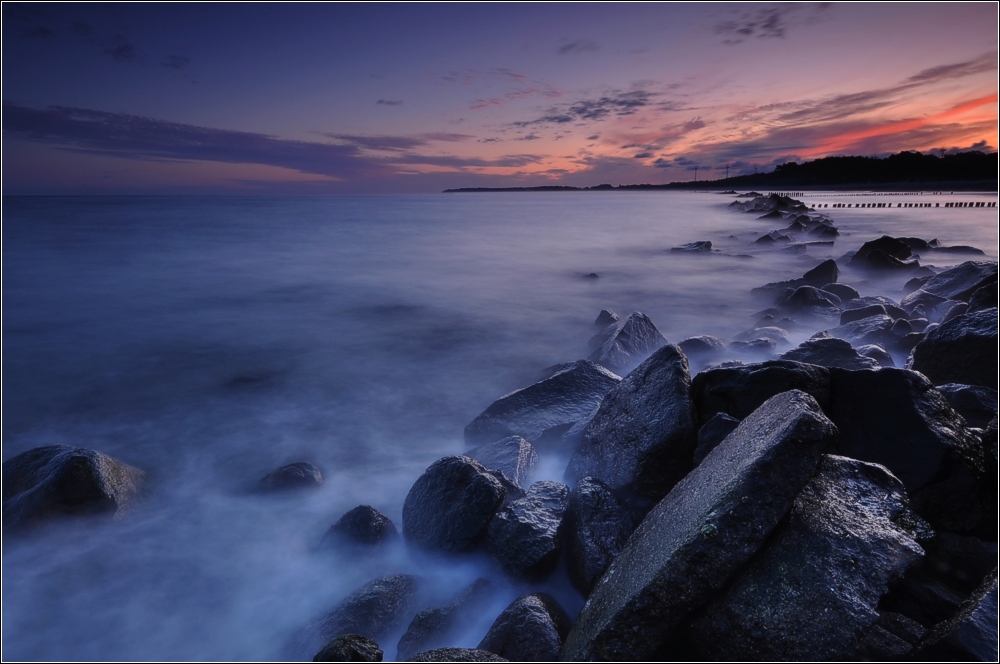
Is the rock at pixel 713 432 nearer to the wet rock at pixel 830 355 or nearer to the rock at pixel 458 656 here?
the rock at pixel 458 656

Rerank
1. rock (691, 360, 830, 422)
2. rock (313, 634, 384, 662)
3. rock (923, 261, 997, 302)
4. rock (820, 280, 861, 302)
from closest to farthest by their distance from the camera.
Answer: rock (313, 634, 384, 662)
rock (691, 360, 830, 422)
rock (923, 261, 997, 302)
rock (820, 280, 861, 302)

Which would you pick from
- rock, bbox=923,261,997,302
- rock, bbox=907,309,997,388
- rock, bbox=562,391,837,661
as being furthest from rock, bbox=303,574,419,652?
rock, bbox=923,261,997,302

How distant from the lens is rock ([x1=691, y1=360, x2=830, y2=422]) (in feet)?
11.1

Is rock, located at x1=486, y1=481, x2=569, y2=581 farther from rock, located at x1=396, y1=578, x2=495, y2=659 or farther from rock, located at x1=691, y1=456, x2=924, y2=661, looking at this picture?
rock, located at x1=691, y1=456, x2=924, y2=661

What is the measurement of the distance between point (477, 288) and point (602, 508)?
12533 mm

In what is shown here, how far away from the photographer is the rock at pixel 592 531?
3033mm

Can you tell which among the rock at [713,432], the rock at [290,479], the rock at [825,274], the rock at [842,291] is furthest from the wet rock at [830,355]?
the rock at [825,274]

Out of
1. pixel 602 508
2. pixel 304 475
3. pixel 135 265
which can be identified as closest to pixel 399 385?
pixel 304 475

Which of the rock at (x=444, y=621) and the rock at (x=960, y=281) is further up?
the rock at (x=960, y=281)

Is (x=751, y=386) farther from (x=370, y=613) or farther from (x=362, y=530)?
(x=362, y=530)

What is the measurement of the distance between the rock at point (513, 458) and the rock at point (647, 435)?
22.2 inches

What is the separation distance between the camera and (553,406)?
552 centimetres

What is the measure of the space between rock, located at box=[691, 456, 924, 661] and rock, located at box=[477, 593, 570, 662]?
704 mm

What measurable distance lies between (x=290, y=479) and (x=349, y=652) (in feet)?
10.3
